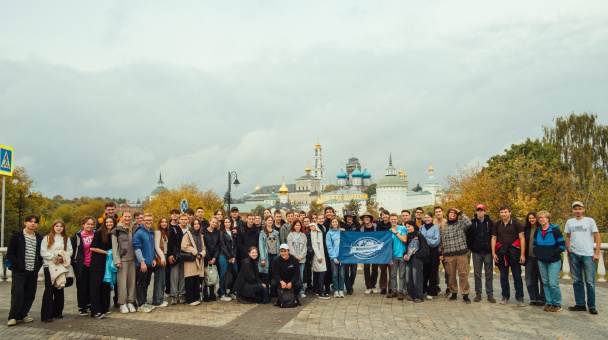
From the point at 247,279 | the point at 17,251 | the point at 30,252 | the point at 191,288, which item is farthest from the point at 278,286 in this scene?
the point at 17,251

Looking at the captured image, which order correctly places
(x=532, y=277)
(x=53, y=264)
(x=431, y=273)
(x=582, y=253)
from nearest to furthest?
(x=53, y=264) < (x=582, y=253) < (x=532, y=277) < (x=431, y=273)

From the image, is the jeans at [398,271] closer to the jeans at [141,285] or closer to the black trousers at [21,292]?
the jeans at [141,285]

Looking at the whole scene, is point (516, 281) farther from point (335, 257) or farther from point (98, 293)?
point (98, 293)

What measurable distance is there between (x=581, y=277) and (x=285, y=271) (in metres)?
6.03

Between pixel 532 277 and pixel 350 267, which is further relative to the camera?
pixel 350 267

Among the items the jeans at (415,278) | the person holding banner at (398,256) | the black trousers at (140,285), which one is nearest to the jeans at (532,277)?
the jeans at (415,278)

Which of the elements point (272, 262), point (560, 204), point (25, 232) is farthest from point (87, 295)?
point (560, 204)

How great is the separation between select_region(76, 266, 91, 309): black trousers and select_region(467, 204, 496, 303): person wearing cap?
8.15 meters

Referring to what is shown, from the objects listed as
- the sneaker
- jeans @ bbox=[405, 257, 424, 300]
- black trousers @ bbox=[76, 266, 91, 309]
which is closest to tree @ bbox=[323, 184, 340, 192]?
jeans @ bbox=[405, 257, 424, 300]

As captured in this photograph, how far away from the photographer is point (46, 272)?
8250 mm

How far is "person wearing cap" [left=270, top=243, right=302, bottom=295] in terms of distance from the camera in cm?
981

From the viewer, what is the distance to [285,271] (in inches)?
390

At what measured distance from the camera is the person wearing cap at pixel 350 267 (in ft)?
36.2

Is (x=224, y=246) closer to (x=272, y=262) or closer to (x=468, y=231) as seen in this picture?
(x=272, y=262)
